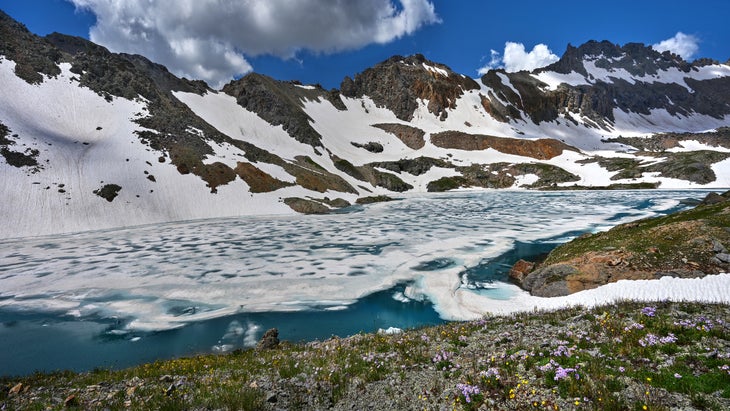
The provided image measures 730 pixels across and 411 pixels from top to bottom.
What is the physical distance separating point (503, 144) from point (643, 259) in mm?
150669

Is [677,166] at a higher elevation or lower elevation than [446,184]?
lower

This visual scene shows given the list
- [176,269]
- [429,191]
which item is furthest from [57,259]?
[429,191]

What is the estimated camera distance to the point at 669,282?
16.3 m

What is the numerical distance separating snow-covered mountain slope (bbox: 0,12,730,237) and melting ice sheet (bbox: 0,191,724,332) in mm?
14299

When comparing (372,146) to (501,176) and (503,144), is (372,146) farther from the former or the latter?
(503,144)

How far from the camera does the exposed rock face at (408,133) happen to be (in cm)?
16191

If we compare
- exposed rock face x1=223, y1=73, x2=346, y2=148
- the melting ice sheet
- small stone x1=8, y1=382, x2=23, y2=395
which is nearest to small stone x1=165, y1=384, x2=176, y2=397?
small stone x1=8, y1=382, x2=23, y2=395

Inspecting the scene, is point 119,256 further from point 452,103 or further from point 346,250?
point 452,103

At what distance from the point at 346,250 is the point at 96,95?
8206 centimetres

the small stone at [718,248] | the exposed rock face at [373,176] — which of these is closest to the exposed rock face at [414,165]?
the exposed rock face at [373,176]

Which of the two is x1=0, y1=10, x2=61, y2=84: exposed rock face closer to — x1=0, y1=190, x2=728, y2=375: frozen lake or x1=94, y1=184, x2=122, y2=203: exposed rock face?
x1=94, y1=184, x2=122, y2=203: exposed rock face

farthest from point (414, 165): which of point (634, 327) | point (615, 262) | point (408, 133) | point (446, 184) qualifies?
point (634, 327)

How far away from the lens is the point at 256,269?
25859 mm

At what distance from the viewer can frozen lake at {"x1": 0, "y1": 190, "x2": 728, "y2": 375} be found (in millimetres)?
15398
